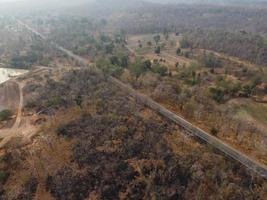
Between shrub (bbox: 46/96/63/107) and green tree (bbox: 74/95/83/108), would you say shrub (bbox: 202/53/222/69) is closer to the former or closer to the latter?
green tree (bbox: 74/95/83/108)

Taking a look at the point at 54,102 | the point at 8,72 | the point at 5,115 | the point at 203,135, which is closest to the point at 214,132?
the point at 203,135

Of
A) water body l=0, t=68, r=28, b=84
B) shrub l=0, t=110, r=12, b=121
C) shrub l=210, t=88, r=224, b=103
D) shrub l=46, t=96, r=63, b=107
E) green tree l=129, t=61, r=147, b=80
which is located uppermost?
shrub l=46, t=96, r=63, b=107

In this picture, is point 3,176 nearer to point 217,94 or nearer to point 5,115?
point 5,115

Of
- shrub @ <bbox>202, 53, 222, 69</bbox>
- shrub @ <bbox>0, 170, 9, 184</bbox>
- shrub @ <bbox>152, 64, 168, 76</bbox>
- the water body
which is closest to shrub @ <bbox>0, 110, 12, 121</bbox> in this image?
shrub @ <bbox>0, 170, 9, 184</bbox>

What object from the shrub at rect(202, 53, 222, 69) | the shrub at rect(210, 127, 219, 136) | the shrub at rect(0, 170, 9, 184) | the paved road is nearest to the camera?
the shrub at rect(0, 170, 9, 184)

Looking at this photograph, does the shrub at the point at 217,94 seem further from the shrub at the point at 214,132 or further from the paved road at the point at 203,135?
the shrub at the point at 214,132

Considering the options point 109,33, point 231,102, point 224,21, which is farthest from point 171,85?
point 224,21

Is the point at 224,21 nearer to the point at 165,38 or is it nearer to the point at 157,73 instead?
the point at 165,38

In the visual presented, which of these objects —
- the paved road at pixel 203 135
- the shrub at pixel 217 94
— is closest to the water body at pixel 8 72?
the paved road at pixel 203 135

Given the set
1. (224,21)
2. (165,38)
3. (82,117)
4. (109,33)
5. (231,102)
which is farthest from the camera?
(224,21)

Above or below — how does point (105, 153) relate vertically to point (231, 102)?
above

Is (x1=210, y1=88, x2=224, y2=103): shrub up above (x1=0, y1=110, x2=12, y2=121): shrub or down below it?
below
